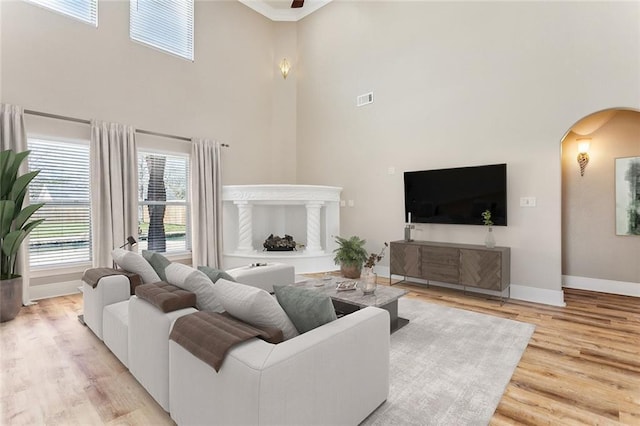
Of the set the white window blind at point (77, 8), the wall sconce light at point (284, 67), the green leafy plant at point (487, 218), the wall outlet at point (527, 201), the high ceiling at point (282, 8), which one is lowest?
the green leafy plant at point (487, 218)

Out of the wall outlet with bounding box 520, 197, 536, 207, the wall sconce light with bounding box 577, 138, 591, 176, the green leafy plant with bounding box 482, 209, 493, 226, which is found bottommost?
the green leafy plant with bounding box 482, 209, 493, 226

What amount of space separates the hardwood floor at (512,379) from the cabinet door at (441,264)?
2.73 ft

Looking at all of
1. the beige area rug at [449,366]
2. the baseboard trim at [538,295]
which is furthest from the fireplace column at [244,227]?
the baseboard trim at [538,295]

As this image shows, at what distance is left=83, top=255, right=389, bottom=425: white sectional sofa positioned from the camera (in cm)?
131

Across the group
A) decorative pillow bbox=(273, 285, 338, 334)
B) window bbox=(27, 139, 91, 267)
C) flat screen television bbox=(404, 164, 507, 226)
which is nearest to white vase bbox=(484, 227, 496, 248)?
flat screen television bbox=(404, 164, 507, 226)

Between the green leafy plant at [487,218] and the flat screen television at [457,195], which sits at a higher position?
the flat screen television at [457,195]

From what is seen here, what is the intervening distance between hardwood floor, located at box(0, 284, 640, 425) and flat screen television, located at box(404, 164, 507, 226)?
4.78 ft

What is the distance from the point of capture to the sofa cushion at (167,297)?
76.0 inches

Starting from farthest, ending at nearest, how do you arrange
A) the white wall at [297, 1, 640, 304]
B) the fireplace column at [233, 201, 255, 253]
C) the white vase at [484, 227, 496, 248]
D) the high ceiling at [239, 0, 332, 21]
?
the high ceiling at [239, 0, 332, 21] < the fireplace column at [233, 201, 255, 253] < the white vase at [484, 227, 496, 248] < the white wall at [297, 1, 640, 304]

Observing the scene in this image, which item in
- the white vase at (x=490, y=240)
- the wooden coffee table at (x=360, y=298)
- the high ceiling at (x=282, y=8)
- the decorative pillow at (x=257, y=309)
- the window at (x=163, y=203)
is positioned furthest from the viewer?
the high ceiling at (x=282, y=8)

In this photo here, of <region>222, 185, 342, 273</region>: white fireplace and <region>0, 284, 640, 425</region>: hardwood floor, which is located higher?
<region>222, 185, 342, 273</region>: white fireplace

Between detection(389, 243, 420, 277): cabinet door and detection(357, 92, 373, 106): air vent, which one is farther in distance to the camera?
detection(357, 92, 373, 106): air vent

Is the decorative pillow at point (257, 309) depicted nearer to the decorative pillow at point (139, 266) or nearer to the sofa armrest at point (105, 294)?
the decorative pillow at point (139, 266)

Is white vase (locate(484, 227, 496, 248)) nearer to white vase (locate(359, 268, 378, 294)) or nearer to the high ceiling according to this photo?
white vase (locate(359, 268, 378, 294))
